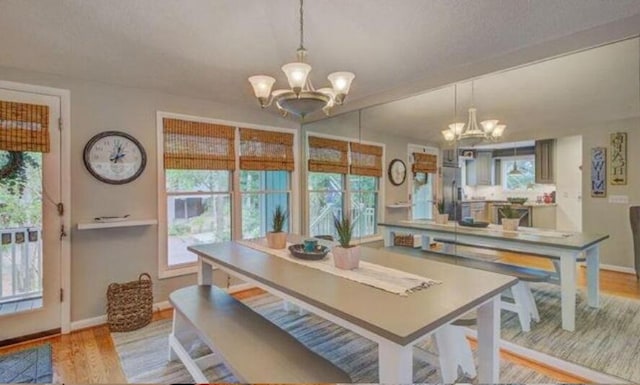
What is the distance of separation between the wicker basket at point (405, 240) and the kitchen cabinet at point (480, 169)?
0.82m

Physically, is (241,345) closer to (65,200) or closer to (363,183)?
(65,200)

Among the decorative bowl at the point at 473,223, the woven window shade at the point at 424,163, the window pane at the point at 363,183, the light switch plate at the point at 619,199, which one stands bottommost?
the decorative bowl at the point at 473,223

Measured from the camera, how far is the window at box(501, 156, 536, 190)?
106 inches

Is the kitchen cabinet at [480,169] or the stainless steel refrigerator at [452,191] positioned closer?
the kitchen cabinet at [480,169]

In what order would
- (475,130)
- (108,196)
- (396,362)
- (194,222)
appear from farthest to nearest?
1. (194,222)
2. (108,196)
3. (475,130)
4. (396,362)

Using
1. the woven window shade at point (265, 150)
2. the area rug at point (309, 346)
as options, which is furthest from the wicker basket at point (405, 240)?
the woven window shade at point (265, 150)

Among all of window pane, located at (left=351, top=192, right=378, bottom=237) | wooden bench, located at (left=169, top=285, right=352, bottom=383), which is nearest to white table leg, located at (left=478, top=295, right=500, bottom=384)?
wooden bench, located at (left=169, top=285, right=352, bottom=383)

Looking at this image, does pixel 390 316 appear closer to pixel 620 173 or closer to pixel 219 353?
pixel 219 353

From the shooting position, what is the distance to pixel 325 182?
435 centimetres

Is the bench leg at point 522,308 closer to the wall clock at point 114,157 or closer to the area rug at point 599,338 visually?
the area rug at point 599,338

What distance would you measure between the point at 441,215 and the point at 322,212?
5.46ft

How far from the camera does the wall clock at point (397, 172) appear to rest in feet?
11.8

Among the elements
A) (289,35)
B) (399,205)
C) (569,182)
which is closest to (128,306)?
(289,35)

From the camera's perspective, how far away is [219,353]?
1.69m
